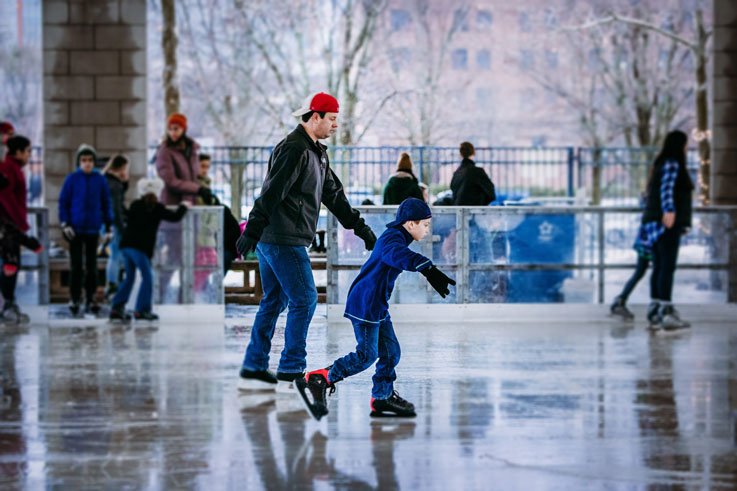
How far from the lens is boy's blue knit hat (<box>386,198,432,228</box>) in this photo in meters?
1.35

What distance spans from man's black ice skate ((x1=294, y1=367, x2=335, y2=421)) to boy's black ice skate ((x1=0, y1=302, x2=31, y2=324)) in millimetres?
9874

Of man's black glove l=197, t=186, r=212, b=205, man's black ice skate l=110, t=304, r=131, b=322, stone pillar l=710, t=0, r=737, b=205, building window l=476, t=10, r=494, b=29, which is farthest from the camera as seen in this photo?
man's black ice skate l=110, t=304, r=131, b=322

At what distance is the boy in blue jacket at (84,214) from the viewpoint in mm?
6625

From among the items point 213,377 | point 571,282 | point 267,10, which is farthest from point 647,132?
point 571,282

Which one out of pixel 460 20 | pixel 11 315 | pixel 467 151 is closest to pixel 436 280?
pixel 467 151

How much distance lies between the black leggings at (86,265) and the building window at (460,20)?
1513cm

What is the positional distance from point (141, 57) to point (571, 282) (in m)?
5.76

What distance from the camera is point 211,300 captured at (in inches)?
73.8

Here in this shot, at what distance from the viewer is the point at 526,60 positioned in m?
33.2

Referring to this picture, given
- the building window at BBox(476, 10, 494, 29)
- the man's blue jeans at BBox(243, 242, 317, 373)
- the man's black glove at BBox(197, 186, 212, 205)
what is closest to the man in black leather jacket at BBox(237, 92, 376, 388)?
the man's blue jeans at BBox(243, 242, 317, 373)

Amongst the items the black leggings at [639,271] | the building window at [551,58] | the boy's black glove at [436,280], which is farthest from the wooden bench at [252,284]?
the building window at [551,58]

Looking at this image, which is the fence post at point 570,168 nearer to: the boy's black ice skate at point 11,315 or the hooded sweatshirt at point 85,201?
the hooded sweatshirt at point 85,201

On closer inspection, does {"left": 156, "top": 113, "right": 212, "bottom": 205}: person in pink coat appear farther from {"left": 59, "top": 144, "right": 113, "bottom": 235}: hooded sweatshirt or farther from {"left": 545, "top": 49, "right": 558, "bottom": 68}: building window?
{"left": 545, "top": 49, "right": 558, "bottom": 68}: building window

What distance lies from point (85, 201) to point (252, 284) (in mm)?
6172
